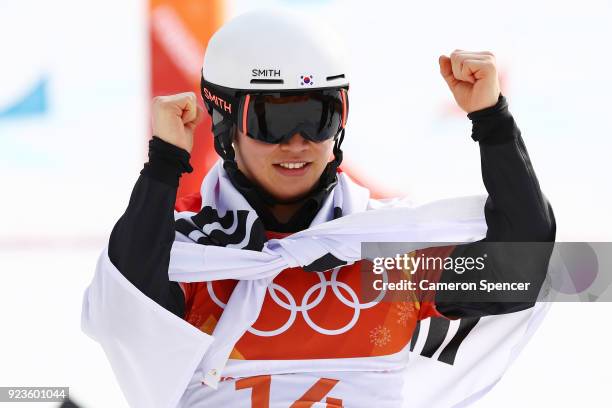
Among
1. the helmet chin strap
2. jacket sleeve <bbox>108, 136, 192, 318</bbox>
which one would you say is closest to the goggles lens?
the helmet chin strap

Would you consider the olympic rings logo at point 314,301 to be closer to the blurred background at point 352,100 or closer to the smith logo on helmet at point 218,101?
the smith logo on helmet at point 218,101

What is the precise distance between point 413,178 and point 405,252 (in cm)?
301

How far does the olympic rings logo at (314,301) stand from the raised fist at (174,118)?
45 cm

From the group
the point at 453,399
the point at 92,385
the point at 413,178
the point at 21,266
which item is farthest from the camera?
the point at 413,178

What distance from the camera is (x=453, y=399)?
332 cm

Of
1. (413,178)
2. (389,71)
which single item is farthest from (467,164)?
(389,71)

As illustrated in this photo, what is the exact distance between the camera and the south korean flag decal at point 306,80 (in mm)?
3012

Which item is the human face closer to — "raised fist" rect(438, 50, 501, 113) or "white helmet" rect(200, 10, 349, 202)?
"white helmet" rect(200, 10, 349, 202)

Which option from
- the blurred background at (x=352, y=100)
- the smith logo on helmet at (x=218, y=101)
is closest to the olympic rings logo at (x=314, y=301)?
the smith logo on helmet at (x=218, y=101)

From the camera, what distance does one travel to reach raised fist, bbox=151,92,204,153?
9.23 ft

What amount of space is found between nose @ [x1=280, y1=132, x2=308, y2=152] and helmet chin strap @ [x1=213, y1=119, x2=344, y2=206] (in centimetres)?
16

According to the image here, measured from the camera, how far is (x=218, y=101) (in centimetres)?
314

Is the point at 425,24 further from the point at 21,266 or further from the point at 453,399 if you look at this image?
the point at 453,399

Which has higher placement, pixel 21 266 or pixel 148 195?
pixel 148 195
